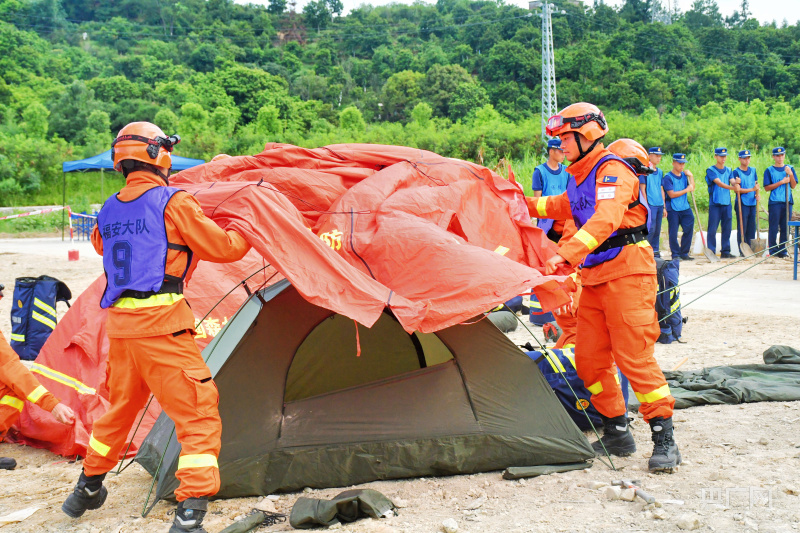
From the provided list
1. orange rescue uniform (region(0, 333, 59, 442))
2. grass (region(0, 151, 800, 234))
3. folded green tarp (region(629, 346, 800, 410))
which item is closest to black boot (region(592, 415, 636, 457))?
folded green tarp (region(629, 346, 800, 410))

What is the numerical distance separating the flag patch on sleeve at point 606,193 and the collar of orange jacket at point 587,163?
26 centimetres

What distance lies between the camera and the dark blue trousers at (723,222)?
13.1 metres

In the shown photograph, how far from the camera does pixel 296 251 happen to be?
140 inches

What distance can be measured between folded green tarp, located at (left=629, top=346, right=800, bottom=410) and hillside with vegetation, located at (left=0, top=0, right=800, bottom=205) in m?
23.7

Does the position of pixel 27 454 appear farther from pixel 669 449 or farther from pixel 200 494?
pixel 669 449

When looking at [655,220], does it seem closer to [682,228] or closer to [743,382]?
[682,228]

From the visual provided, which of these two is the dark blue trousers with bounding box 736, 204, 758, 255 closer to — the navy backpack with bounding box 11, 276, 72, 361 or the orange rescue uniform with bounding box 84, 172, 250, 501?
the navy backpack with bounding box 11, 276, 72, 361

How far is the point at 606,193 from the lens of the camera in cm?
402

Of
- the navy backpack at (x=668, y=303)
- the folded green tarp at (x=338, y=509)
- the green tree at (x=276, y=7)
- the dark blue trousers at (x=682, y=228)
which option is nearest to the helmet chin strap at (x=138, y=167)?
the folded green tarp at (x=338, y=509)

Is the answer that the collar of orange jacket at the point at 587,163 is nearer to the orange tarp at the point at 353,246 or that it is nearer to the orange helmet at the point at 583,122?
the orange helmet at the point at 583,122

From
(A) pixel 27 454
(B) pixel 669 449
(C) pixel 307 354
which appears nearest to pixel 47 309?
(A) pixel 27 454

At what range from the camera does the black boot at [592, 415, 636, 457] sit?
14.2ft

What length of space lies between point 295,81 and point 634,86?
2575 cm

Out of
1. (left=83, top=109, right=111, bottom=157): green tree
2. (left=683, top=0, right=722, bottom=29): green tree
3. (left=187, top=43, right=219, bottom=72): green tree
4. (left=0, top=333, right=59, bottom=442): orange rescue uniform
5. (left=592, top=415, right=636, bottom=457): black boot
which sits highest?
(left=683, top=0, right=722, bottom=29): green tree
